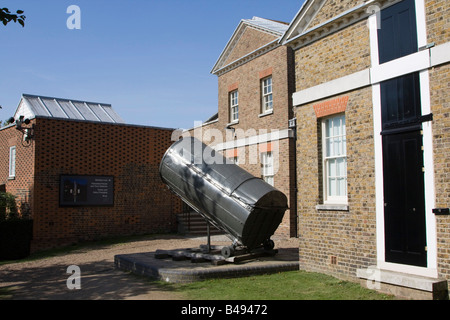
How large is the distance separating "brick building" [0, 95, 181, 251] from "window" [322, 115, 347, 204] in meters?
11.9

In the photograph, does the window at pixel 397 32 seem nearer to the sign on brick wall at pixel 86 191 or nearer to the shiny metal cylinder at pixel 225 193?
the shiny metal cylinder at pixel 225 193

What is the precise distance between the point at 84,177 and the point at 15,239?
3.61m

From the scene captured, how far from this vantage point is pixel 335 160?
29.6 feet

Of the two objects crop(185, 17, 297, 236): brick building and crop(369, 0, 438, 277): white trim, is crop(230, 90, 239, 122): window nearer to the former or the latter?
crop(185, 17, 297, 236): brick building

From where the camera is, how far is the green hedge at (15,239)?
51.5 feet

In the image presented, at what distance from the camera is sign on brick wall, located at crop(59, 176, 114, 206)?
1736cm

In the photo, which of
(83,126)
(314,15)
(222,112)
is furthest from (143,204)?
(314,15)

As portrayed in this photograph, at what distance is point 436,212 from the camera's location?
22.0 ft

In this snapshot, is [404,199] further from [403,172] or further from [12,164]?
[12,164]

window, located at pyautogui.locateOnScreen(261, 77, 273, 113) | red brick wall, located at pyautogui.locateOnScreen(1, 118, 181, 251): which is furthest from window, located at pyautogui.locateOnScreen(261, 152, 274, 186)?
red brick wall, located at pyautogui.locateOnScreen(1, 118, 181, 251)

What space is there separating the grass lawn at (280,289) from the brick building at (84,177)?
10561 mm

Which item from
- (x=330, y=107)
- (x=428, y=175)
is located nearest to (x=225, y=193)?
(x=330, y=107)

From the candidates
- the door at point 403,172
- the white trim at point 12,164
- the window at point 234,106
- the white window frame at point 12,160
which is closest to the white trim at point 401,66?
the door at point 403,172

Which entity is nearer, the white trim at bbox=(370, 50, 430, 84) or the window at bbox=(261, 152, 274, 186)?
the white trim at bbox=(370, 50, 430, 84)
